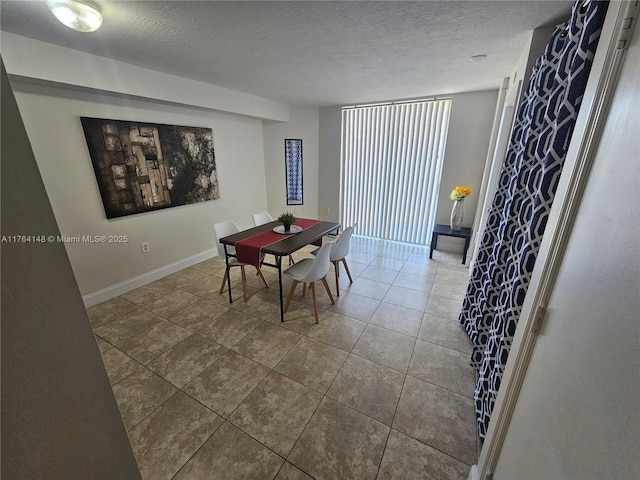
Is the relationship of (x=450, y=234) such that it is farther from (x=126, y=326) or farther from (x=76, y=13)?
(x=76, y=13)

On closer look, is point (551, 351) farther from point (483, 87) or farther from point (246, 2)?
point (483, 87)

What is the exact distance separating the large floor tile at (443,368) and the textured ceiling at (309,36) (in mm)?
2414

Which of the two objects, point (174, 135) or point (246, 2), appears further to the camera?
point (174, 135)

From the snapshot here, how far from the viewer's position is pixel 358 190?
4.75m

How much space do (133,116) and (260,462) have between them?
346 centimetres

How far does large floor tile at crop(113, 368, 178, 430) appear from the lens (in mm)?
1587

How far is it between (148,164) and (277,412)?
3021 mm

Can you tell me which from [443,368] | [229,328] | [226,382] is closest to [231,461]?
[226,382]

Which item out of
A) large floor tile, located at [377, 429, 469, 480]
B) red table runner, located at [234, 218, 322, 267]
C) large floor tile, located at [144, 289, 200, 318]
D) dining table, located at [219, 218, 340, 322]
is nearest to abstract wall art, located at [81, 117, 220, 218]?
large floor tile, located at [144, 289, 200, 318]

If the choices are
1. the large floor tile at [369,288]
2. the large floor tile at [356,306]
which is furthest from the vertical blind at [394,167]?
the large floor tile at [356,306]

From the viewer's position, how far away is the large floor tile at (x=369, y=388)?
1614 millimetres

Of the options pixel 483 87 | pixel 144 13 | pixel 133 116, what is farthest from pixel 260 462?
pixel 483 87

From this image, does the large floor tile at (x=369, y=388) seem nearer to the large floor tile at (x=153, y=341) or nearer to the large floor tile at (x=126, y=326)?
the large floor tile at (x=153, y=341)

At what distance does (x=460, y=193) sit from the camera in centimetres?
362
